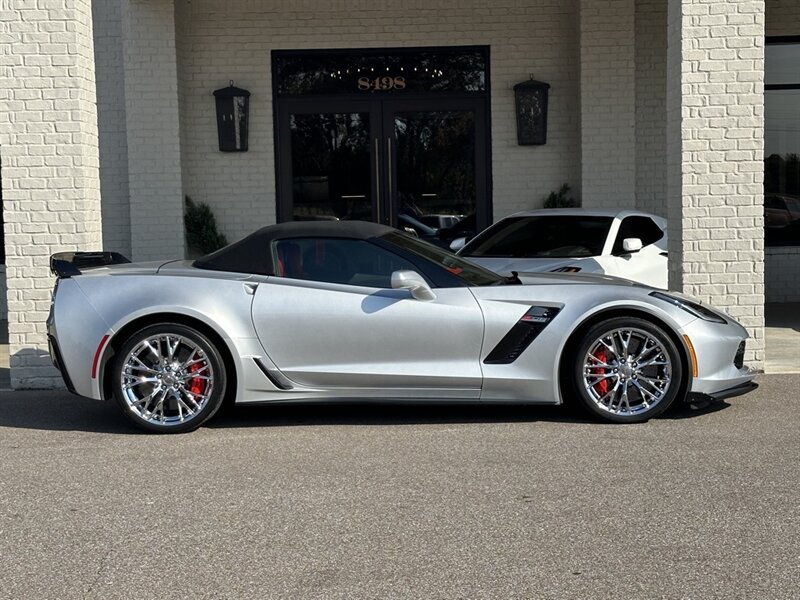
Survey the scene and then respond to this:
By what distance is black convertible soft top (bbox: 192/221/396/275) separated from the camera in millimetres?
7887

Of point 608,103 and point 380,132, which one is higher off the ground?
point 608,103

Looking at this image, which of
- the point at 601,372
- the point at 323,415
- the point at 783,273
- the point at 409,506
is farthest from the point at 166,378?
the point at 783,273

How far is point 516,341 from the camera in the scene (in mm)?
7613

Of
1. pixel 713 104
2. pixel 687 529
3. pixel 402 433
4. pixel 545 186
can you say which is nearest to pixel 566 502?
pixel 687 529

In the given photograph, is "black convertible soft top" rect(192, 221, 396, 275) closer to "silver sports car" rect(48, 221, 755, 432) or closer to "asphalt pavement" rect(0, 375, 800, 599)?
"silver sports car" rect(48, 221, 755, 432)

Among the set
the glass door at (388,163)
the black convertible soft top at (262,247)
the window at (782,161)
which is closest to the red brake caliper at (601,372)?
the black convertible soft top at (262,247)

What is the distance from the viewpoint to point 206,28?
15266 millimetres

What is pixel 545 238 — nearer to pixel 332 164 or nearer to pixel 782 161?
pixel 332 164

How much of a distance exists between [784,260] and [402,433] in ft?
31.4

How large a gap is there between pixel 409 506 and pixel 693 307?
307cm

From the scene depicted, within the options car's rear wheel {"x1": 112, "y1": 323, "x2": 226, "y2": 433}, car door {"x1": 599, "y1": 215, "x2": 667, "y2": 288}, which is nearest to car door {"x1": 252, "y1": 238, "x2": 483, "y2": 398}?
car's rear wheel {"x1": 112, "y1": 323, "x2": 226, "y2": 433}

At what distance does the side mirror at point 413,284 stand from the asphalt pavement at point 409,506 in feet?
2.87

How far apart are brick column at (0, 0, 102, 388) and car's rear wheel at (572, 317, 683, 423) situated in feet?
14.7

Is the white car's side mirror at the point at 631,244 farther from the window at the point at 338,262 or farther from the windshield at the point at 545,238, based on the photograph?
the window at the point at 338,262
